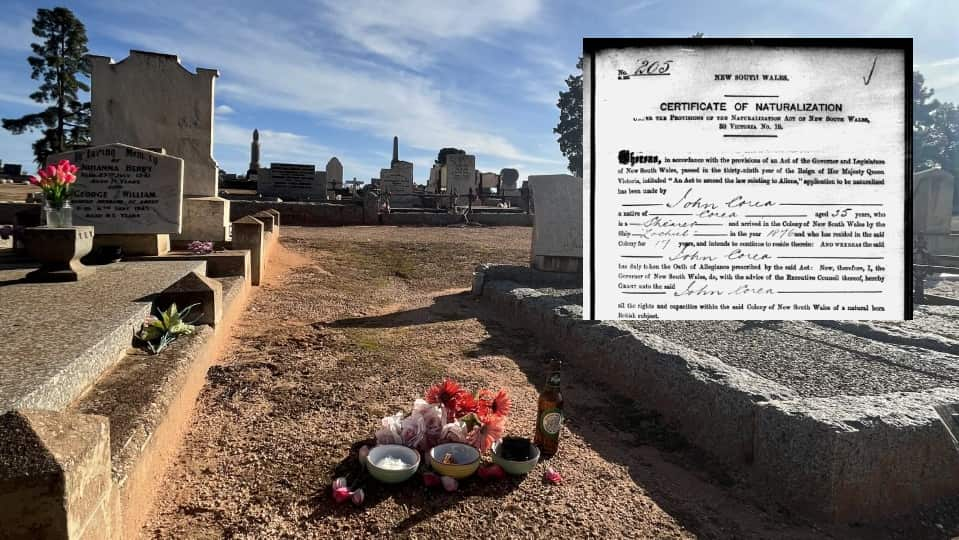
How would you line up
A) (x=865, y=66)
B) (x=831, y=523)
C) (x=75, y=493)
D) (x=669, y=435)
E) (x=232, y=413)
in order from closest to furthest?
(x=865, y=66) → (x=75, y=493) → (x=831, y=523) → (x=232, y=413) → (x=669, y=435)

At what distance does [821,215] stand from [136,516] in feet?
7.81

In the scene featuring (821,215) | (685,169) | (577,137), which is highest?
(577,137)

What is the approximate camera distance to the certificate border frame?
118 centimetres

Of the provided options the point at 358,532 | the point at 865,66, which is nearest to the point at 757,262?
the point at 865,66

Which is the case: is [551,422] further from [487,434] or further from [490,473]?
[490,473]

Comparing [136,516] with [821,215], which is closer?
[821,215]

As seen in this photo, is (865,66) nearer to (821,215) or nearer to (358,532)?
(821,215)

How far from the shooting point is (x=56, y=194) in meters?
4.82

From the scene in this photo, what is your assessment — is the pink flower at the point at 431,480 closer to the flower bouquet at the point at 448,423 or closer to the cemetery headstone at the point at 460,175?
the flower bouquet at the point at 448,423

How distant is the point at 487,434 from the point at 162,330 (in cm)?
227

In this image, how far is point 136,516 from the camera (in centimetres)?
195

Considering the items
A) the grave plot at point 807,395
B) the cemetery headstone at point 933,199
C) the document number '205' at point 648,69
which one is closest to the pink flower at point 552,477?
the grave plot at point 807,395

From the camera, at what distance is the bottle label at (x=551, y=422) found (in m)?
2.74
